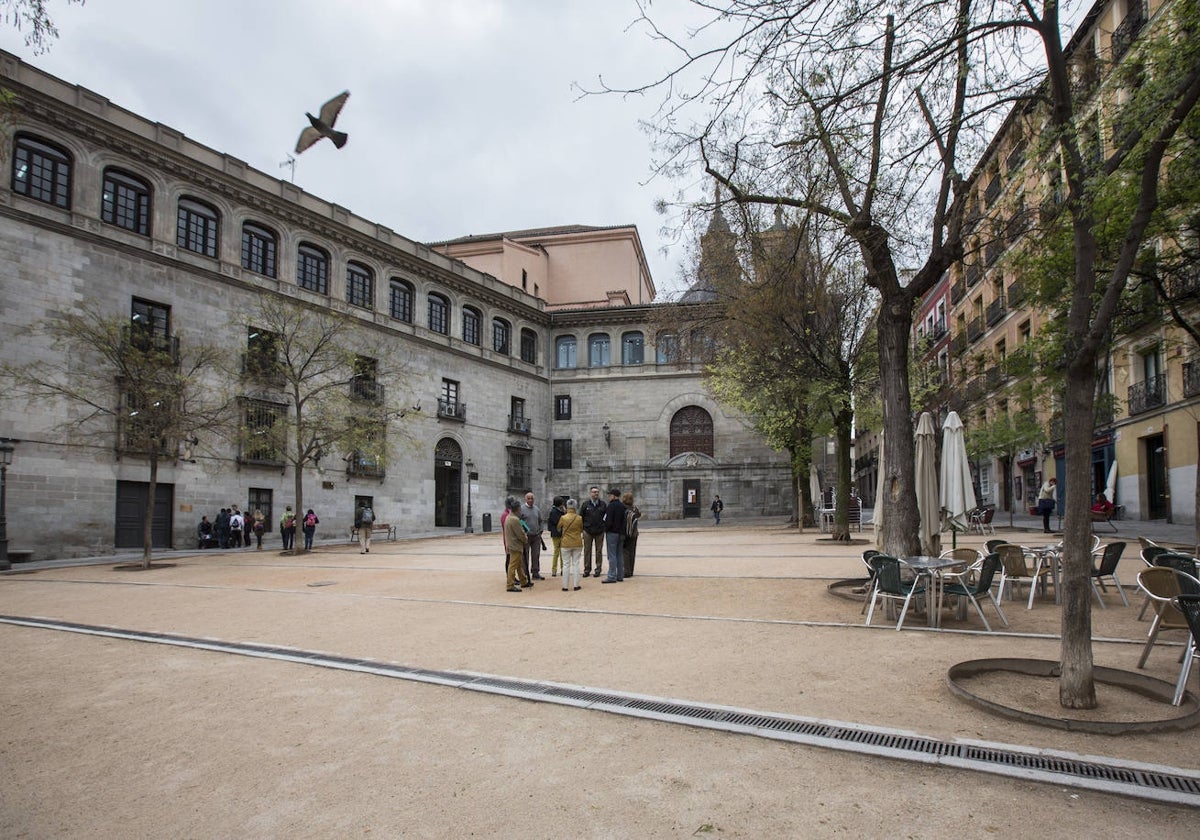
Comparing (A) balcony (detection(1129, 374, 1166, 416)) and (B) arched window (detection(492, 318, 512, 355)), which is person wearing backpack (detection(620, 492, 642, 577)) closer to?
(A) balcony (detection(1129, 374, 1166, 416))

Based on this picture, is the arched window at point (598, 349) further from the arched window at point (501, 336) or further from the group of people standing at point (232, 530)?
the group of people standing at point (232, 530)

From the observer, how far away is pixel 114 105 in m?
23.1

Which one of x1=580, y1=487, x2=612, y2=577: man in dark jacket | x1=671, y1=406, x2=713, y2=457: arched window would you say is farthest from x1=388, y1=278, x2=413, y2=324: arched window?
x1=580, y1=487, x2=612, y2=577: man in dark jacket

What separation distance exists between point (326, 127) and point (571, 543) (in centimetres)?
1912

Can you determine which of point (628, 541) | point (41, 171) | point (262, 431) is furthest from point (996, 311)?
point (41, 171)

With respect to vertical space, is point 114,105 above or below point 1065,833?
above

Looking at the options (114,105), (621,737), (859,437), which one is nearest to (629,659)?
(621,737)

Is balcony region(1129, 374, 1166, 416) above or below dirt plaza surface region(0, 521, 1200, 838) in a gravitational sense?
Result: above

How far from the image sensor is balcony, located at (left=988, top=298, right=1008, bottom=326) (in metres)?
32.0

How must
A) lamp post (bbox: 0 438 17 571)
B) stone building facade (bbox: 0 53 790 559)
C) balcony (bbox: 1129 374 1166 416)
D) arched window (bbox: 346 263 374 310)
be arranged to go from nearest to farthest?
lamp post (bbox: 0 438 17 571), stone building facade (bbox: 0 53 790 559), balcony (bbox: 1129 374 1166 416), arched window (bbox: 346 263 374 310)

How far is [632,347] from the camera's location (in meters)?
43.4

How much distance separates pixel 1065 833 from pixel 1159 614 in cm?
334

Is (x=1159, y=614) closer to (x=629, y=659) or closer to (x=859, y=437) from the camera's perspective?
(x=629, y=659)

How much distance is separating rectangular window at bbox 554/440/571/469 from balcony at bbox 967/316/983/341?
23108 millimetres
